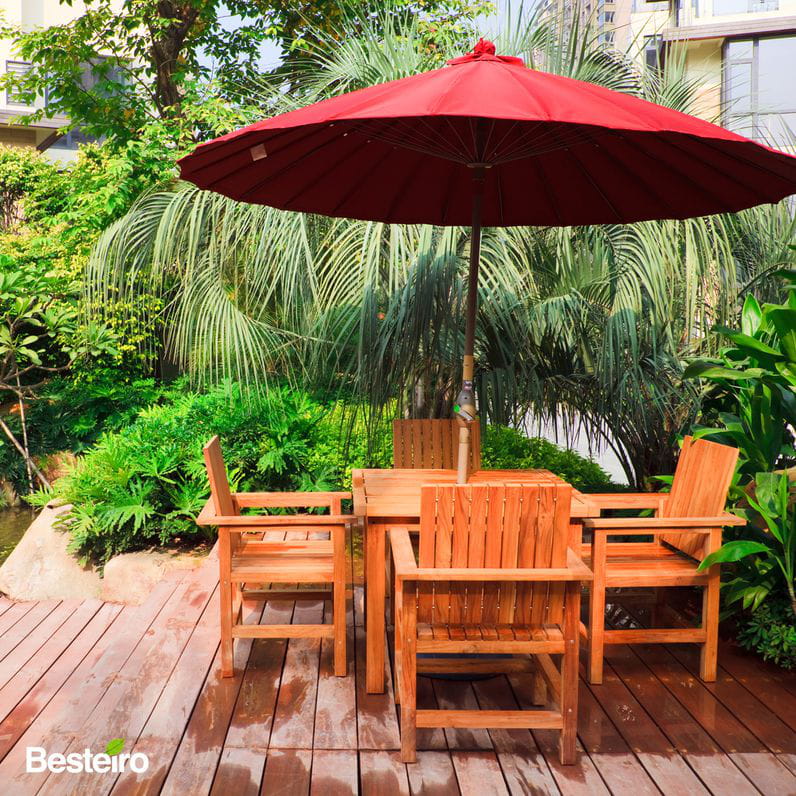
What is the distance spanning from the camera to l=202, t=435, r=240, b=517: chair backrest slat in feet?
9.63

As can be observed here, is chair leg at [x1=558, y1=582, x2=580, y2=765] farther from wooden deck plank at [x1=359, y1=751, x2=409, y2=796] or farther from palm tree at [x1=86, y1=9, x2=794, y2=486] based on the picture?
palm tree at [x1=86, y1=9, x2=794, y2=486]

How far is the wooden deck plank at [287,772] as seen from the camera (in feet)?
7.34

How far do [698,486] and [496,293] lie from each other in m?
1.88

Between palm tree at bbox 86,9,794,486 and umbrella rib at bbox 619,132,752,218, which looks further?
palm tree at bbox 86,9,794,486

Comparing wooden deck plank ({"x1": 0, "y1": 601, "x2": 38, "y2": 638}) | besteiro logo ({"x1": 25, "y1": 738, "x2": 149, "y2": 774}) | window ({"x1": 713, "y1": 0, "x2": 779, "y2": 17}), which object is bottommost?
wooden deck plank ({"x1": 0, "y1": 601, "x2": 38, "y2": 638})

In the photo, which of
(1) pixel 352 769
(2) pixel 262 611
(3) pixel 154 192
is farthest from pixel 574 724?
(3) pixel 154 192

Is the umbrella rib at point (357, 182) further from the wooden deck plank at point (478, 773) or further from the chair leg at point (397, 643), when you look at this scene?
the wooden deck plank at point (478, 773)

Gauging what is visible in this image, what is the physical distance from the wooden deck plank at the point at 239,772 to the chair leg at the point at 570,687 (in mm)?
931

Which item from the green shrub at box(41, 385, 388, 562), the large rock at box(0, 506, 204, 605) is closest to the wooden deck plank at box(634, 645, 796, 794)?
the green shrub at box(41, 385, 388, 562)

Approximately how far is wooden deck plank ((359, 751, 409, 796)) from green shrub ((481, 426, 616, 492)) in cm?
345

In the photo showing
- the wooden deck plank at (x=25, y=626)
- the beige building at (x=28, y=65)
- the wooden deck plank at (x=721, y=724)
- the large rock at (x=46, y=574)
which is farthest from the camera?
the beige building at (x=28, y=65)

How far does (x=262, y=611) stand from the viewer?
3.75 m

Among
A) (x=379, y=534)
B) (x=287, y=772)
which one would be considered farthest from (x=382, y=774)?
(x=379, y=534)

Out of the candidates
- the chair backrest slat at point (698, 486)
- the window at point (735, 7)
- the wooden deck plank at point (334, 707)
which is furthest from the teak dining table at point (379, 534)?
the window at point (735, 7)
